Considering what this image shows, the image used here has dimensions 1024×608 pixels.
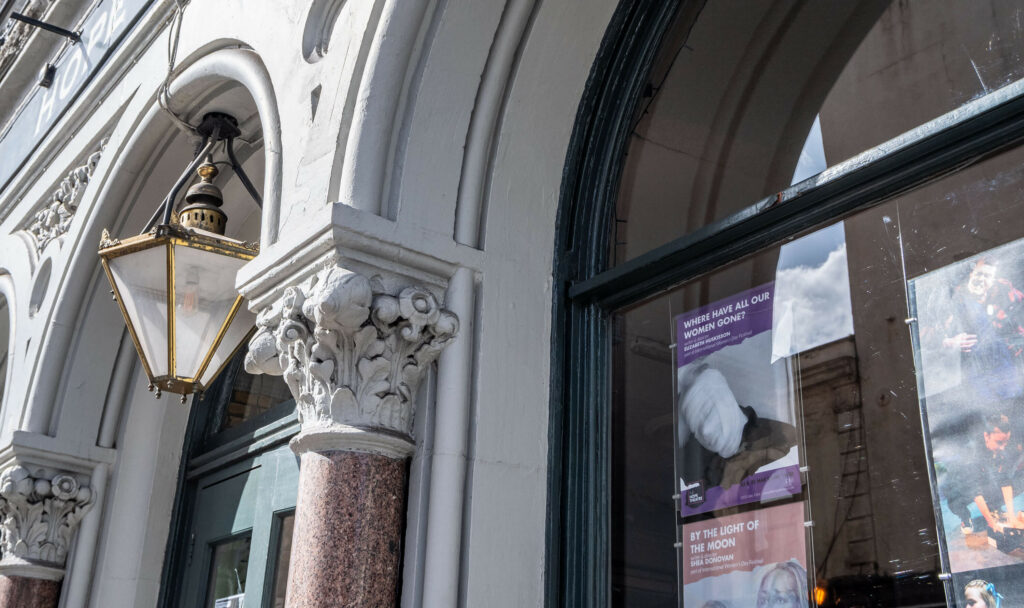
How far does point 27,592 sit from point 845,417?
3.62m

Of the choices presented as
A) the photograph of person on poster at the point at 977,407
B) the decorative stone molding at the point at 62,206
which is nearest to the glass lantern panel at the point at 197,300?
the decorative stone molding at the point at 62,206

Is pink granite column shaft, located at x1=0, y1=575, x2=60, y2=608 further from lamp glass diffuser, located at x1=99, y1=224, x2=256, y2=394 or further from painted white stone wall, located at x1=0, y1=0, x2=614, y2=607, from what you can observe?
painted white stone wall, located at x1=0, y1=0, x2=614, y2=607

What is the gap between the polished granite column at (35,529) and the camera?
441 centimetres

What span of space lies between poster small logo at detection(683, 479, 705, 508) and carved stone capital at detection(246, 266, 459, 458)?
65 cm

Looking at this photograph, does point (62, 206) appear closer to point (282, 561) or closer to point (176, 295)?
point (176, 295)

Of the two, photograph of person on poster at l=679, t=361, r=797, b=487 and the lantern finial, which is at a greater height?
the lantern finial

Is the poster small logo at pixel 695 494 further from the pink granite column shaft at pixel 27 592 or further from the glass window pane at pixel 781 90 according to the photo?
the pink granite column shaft at pixel 27 592

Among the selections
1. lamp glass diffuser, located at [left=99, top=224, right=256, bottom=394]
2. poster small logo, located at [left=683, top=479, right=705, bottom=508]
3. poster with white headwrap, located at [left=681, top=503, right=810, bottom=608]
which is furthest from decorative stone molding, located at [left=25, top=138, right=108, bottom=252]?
poster with white headwrap, located at [left=681, top=503, right=810, bottom=608]

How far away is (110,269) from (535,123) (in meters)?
1.49

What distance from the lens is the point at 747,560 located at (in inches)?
87.0

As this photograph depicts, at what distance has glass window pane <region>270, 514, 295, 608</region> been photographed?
3648 millimetres

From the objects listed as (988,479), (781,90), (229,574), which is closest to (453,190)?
(781,90)

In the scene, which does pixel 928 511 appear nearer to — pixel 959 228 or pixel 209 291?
pixel 959 228

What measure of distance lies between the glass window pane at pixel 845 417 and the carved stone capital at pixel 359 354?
0.52 meters
